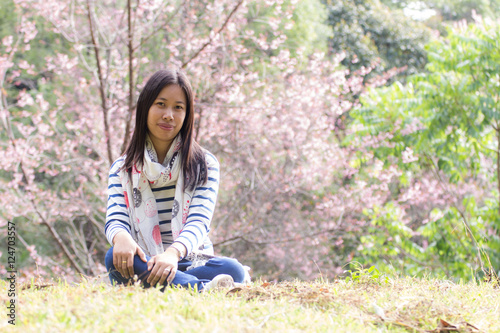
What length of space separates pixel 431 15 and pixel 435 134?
10.8m

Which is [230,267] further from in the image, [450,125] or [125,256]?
[450,125]

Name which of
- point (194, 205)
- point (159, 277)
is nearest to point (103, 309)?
point (159, 277)

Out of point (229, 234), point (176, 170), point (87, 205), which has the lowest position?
point (229, 234)

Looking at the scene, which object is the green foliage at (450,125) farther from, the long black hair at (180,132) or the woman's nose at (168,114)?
the woman's nose at (168,114)

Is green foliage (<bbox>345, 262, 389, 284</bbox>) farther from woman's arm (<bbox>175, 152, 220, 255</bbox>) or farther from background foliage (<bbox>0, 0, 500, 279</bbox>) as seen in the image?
background foliage (<bbox>0, 0, 500, 279</bbox>)

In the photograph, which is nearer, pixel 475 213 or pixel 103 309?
pixel 103 309

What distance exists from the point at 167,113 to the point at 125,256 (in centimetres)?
76

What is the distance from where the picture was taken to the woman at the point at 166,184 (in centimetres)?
224

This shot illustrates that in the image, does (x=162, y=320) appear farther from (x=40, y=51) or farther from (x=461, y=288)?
(x=40, y=51)

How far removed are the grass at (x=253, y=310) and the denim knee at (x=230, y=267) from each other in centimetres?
31

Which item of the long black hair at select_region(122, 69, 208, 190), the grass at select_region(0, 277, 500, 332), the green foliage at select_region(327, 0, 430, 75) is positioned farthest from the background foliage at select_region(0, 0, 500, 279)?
the grass at select_region(0, 277, 500, 332)

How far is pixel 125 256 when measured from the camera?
1953 millimetres

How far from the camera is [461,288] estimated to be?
2.18 meters

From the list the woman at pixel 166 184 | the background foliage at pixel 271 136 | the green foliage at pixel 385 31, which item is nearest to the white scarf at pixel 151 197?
the woman at pixel 166 184
